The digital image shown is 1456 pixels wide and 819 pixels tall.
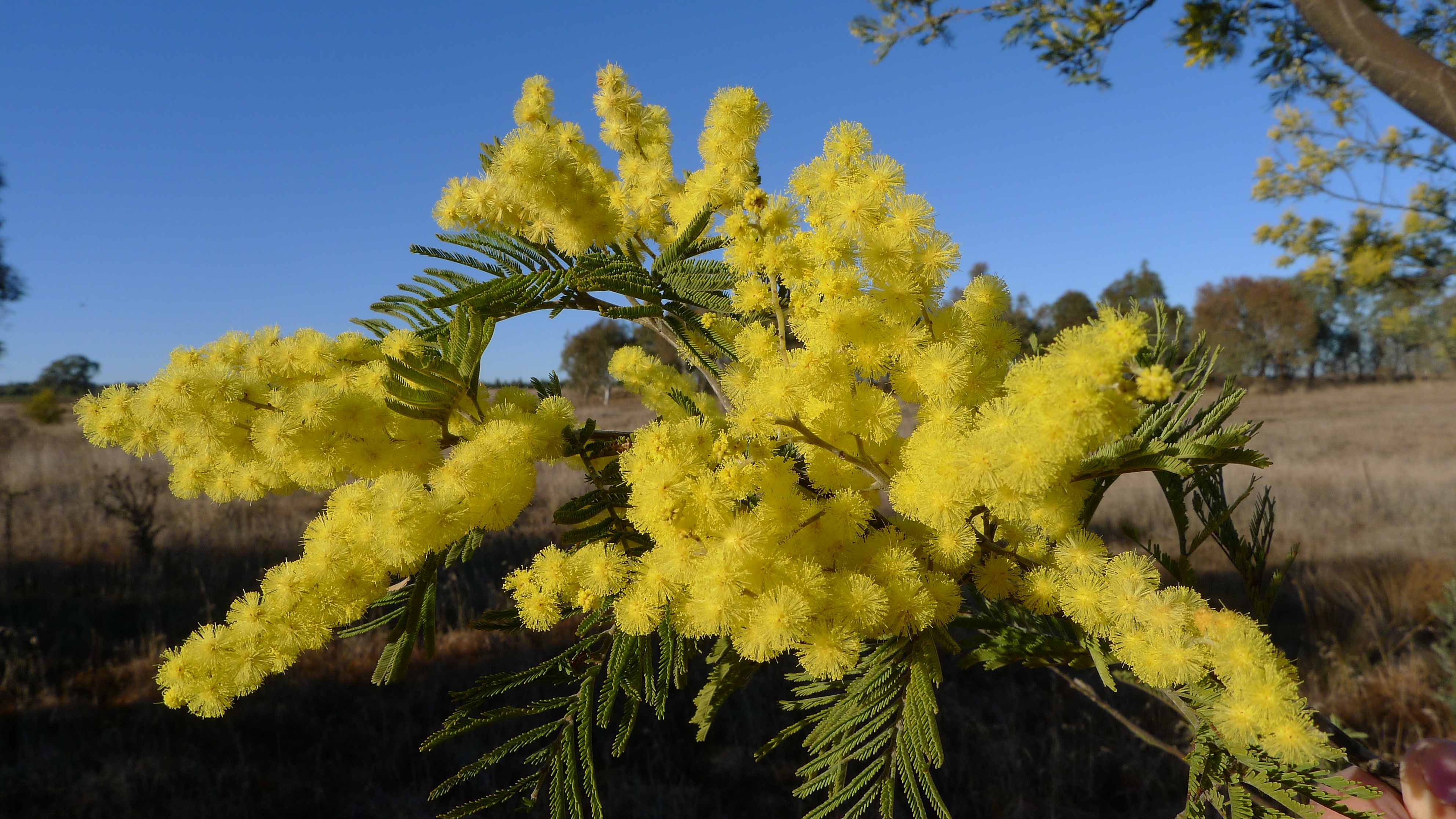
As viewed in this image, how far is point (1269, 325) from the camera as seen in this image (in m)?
21.8

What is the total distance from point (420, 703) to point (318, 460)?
3.44 meters

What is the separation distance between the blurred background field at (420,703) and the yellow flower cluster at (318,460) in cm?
117

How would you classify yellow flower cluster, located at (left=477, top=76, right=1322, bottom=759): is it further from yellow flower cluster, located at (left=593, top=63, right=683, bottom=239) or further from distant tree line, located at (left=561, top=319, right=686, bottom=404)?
distant tree line, located at (left=561, top=319, right=686, bottom=404)

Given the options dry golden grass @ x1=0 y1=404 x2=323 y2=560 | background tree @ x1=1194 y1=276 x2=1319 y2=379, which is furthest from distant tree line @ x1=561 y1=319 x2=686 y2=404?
background tree @ x1=1194 y1=276 x2=1319 y2=379

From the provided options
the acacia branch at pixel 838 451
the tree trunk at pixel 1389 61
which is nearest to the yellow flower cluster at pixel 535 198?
the acacia branch at pixel 838 451

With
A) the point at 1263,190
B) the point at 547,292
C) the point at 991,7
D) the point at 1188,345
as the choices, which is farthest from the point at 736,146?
the point at 1263,190

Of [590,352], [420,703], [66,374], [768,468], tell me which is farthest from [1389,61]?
[66,374]

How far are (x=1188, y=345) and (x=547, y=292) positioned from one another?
0.83 metres

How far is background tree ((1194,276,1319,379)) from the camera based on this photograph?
2102 cm

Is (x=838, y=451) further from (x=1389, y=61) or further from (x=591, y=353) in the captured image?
(x=591, y=353)

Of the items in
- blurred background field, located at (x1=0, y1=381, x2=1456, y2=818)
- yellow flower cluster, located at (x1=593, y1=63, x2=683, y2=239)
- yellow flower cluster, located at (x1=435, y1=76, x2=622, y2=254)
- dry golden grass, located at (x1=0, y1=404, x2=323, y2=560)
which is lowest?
blurred background field, located at (x1=0, y1=381, x2=1456, y2=818)

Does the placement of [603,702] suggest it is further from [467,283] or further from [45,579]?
[45,579]

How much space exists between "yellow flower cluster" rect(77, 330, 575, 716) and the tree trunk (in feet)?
5.50

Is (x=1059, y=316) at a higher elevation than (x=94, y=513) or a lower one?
higher
